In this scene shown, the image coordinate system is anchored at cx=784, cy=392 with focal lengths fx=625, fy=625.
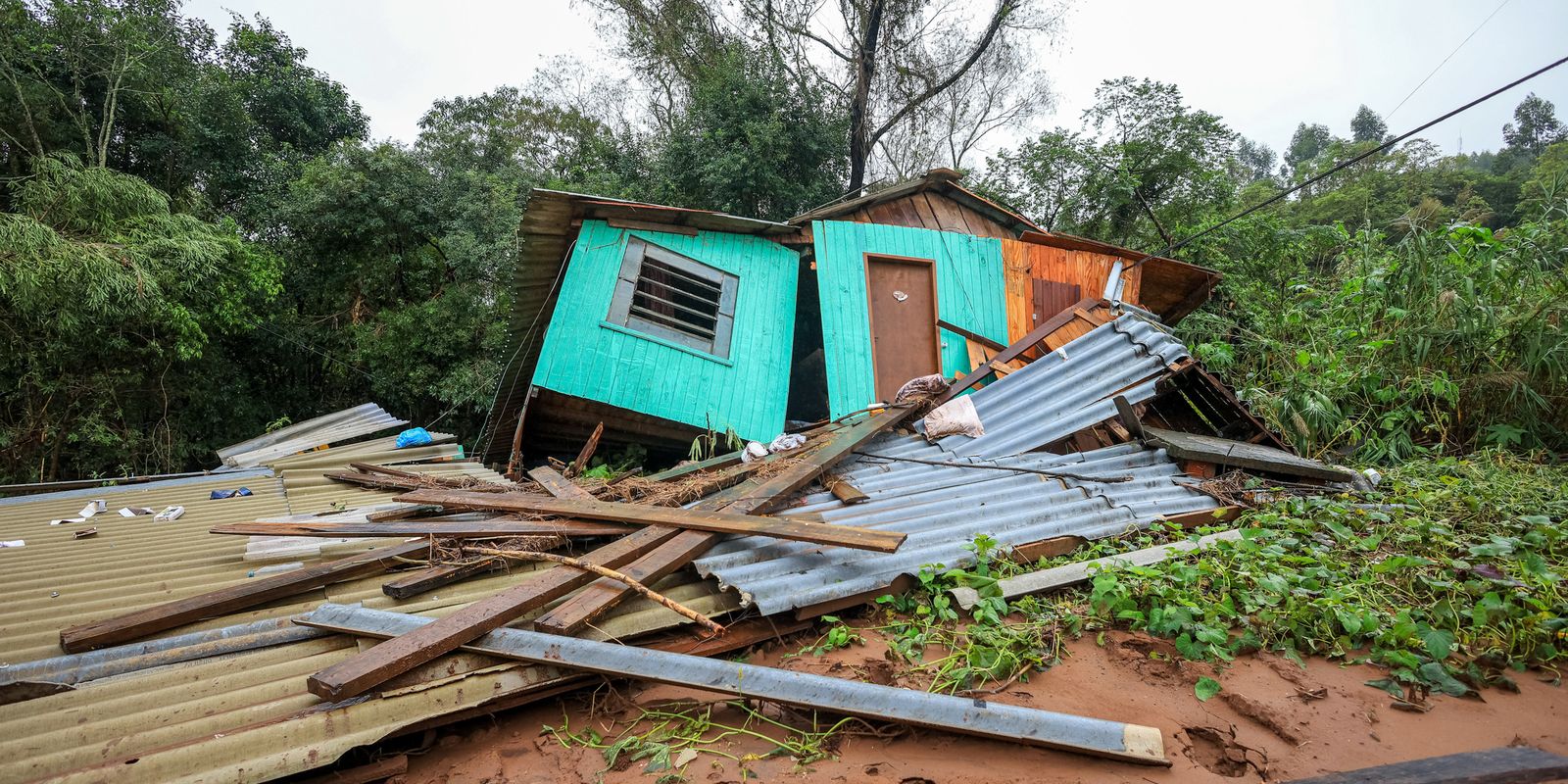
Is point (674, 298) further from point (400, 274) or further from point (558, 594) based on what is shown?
point (400, 274)

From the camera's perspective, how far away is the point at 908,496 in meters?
4.03

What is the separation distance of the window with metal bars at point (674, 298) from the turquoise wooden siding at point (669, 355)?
0.10 meters

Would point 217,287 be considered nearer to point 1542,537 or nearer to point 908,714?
point 908,714

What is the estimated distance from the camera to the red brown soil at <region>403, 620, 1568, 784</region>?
6.39 feet

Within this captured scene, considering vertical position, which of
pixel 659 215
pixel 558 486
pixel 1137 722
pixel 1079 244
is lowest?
pixel 1137 722

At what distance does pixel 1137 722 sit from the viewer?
219cm

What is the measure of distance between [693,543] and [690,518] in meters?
0.22

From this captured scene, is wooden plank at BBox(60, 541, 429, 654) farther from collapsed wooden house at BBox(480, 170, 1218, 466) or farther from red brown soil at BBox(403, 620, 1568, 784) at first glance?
collapsed wooden house at BBox(480, 170, 1218, 466)

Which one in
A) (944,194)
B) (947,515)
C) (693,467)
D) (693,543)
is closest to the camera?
(693,543)

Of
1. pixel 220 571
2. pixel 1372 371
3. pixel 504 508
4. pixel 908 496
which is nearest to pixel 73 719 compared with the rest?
pixel 220 571

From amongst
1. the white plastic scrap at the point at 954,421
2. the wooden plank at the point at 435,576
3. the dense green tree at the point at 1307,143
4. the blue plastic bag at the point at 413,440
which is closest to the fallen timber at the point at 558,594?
the wooden plank at the point at 435,576

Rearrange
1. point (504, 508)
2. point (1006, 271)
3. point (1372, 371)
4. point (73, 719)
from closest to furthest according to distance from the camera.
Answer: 1. point (73, 719)
2. point (504, 508)
3. point (1372, 371)
4. point (1006, 271)

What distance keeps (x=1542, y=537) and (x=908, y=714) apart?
11.6 ft

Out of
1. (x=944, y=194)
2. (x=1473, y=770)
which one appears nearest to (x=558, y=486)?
(x=1473, y=770)
